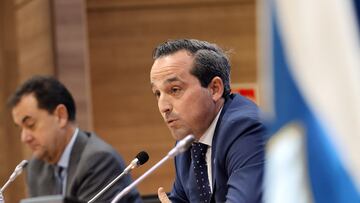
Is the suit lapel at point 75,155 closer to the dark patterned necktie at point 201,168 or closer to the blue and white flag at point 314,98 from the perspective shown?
the dark patterned necktie at point 201,168

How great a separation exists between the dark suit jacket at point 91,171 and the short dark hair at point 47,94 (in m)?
0.25

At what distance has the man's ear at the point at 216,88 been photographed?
3.02 metres

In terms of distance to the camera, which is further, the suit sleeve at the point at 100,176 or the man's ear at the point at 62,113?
the man's ear at the point at 62,113

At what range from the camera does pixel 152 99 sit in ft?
19.9

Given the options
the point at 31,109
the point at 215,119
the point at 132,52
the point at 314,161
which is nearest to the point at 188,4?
the point at 132,52

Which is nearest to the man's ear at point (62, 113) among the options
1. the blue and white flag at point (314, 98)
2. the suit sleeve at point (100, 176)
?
the suit sleeve at point (100, 176)

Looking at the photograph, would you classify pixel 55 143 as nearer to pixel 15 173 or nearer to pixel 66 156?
pixel 66 156

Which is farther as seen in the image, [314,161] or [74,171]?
[74,171]

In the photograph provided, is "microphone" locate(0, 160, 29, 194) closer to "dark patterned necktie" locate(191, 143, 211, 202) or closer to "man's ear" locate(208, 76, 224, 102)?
"dark patterned necktie" locate(191, 143, 211, 202)

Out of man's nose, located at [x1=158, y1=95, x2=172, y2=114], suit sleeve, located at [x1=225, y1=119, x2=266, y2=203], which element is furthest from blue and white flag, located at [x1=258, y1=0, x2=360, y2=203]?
man's nose, located at [x1=158, y1=95, x2=172, y2=114]

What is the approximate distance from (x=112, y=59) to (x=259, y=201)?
344 centimetres

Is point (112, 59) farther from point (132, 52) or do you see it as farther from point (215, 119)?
point (215, 119)

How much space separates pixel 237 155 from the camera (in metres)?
2.82

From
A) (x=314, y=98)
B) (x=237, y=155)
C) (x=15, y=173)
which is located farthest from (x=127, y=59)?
(x=314, y=98)
